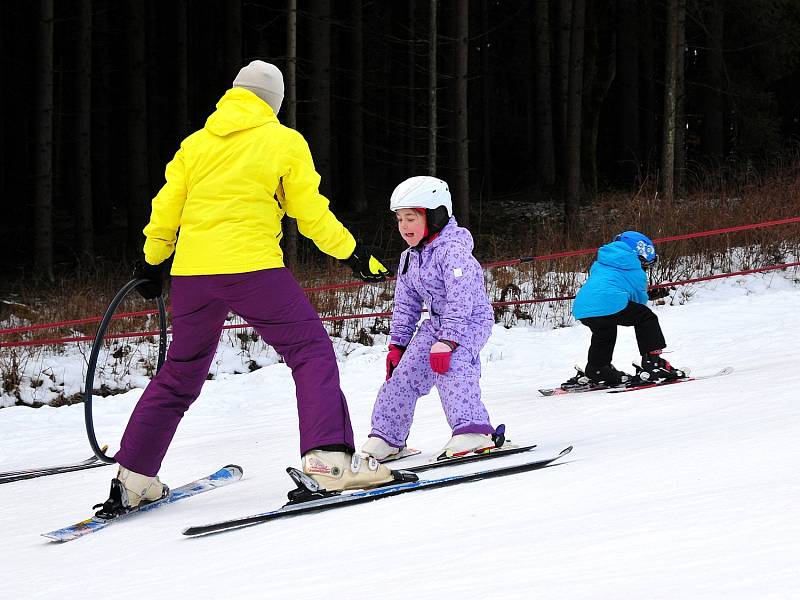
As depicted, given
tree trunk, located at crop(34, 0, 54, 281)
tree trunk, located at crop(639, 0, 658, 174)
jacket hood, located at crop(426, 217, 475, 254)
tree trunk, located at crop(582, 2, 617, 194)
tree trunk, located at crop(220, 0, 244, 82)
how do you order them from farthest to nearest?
tree trunk, located at crop(639, 0, 658, 174), tree trunk, located at crop(582, 2, 617, 194), tree trunk, located at crop(220, 0, 244, 82), tree trunk, located at crop(34, 0, 54, 281), jacket hood, located at crop(426, 217, 475, 254)

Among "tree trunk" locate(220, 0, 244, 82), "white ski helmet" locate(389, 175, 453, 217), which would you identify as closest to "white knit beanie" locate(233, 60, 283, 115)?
"white ski helmet" locate(389, 175, 453, 217)

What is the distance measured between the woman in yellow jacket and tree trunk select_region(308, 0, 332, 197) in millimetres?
14501

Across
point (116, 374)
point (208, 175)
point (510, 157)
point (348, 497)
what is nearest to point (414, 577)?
point (348, 497)

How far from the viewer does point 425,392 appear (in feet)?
17.2

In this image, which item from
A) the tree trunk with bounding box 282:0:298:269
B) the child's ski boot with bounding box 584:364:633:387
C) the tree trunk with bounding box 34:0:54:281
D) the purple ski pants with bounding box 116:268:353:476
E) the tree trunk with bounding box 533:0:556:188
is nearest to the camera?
the purple ski pants with bounding box 116:268:353:476

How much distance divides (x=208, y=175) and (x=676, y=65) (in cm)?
1458

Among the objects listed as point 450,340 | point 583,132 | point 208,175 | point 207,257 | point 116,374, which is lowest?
point 116,374

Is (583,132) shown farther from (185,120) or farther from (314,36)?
(185,120)

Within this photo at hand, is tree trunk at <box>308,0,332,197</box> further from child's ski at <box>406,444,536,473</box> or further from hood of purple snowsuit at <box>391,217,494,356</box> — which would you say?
child's ski at <box>406,444,536,473</box>

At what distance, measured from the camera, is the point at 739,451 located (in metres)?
4.09

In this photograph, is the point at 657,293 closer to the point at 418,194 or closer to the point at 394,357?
the point at 394,357

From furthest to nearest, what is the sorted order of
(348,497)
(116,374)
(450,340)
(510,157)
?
1. (510,157)
2. (116,374)
3. (450,340)
4. (348,497)

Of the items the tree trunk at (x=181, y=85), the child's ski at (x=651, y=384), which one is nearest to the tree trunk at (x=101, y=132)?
the tree trunk at (x=181, y=85)

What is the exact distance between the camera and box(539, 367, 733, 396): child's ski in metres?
7.37
